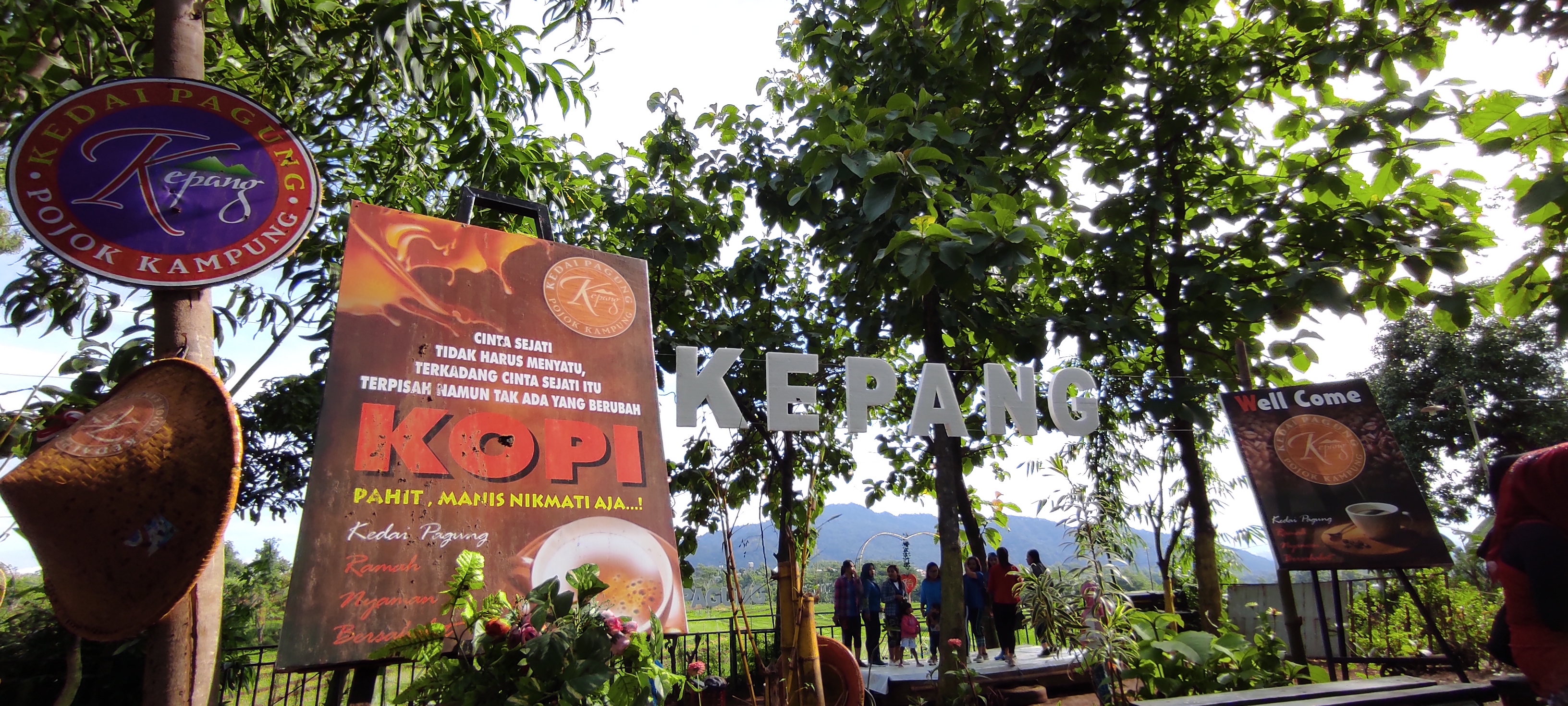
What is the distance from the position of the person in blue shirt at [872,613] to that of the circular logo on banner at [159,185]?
766 cm

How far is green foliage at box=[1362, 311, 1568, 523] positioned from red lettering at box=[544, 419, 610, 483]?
18662 millimetres

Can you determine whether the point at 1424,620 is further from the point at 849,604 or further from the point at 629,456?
the point at 629,456

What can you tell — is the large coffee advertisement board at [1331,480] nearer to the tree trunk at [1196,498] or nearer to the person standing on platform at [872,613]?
the tree trunk at [1196,498]

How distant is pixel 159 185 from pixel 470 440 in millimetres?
1180

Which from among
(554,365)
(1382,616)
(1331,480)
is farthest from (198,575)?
(1382,616)

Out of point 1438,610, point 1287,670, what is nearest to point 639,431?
point 1287,670

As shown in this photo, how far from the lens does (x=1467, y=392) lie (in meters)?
17.6

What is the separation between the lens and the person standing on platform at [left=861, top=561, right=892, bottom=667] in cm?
880

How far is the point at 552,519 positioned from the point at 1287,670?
4.80 m

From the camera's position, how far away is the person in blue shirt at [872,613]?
8.80 metres

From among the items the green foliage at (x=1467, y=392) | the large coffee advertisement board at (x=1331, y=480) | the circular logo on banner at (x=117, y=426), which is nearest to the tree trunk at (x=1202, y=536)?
the large coffee advertisement board at (x=1331, y=480)

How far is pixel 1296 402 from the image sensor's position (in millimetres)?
5633

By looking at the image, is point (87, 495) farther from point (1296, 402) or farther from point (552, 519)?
point (1296, 402)

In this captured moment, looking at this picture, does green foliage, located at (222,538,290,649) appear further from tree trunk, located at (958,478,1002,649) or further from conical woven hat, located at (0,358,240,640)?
tree trunk, located at (958,478,1002,649)
